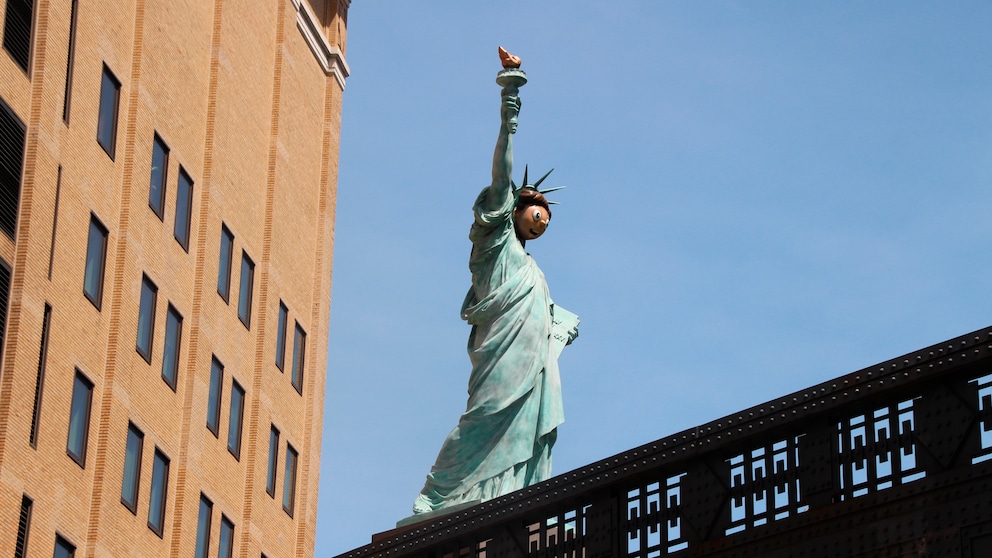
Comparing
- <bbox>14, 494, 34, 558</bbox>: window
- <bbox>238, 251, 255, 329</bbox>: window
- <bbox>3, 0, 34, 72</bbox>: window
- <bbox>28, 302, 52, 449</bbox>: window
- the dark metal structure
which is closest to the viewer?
the dark metal structure

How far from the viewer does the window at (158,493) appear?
112ft

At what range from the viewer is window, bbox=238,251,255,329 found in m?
39.8

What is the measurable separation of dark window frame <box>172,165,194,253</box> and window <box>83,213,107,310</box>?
330 cm

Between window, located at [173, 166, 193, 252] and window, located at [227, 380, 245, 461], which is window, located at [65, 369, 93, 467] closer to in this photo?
window, located at [173, 166, 193, 252]

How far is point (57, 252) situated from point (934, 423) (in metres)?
16.3

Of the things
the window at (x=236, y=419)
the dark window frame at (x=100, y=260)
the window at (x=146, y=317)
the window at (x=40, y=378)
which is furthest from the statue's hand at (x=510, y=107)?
the window at (x=40, y=378)

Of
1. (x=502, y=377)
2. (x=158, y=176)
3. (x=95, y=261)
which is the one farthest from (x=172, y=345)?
(x=502, y=377)

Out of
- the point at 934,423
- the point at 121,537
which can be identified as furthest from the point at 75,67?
the point at 934,423

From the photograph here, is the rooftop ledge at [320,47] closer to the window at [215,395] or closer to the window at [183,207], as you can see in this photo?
the window at [183,207]

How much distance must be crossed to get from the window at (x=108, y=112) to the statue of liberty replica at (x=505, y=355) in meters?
6.37

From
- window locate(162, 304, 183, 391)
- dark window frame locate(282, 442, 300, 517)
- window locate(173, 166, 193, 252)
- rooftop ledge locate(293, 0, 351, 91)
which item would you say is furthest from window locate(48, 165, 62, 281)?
rooftop ledge locate(293, 0, 351, 91)

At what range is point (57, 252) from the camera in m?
30.6

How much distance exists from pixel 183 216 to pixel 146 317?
290cm

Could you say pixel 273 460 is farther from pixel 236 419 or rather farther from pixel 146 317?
pixel 146 317
